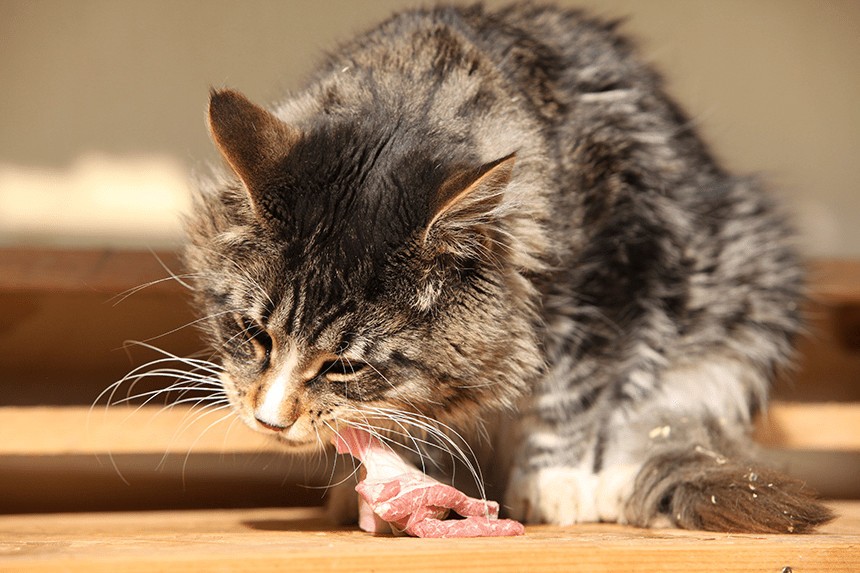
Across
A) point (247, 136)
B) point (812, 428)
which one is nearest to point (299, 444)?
point (247, 136)

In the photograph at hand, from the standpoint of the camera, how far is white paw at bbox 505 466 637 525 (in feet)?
5.14

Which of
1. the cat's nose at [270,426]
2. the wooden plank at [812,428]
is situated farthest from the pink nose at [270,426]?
the wooden plank at [812,428]

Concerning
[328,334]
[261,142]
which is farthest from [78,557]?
[261,142]

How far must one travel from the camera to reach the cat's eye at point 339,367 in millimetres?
1281

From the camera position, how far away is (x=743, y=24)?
8.82 feet

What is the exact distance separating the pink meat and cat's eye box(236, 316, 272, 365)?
0.53 ft

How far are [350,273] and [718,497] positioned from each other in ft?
2.14

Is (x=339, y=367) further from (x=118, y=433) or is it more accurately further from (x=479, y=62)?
(x=118, y=433)

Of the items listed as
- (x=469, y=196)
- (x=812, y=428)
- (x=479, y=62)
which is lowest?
(x=812, y=428)

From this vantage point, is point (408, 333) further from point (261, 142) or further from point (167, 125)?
point (167, 125)

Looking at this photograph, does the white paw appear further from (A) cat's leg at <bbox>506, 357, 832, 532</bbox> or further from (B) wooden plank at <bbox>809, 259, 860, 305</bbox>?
(B) wooden plank at <bbox>809, 259, 860, 305</bbox>

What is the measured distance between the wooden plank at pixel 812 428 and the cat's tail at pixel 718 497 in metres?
0.57

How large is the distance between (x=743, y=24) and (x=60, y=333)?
209cm

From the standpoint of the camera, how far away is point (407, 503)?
127 cm
